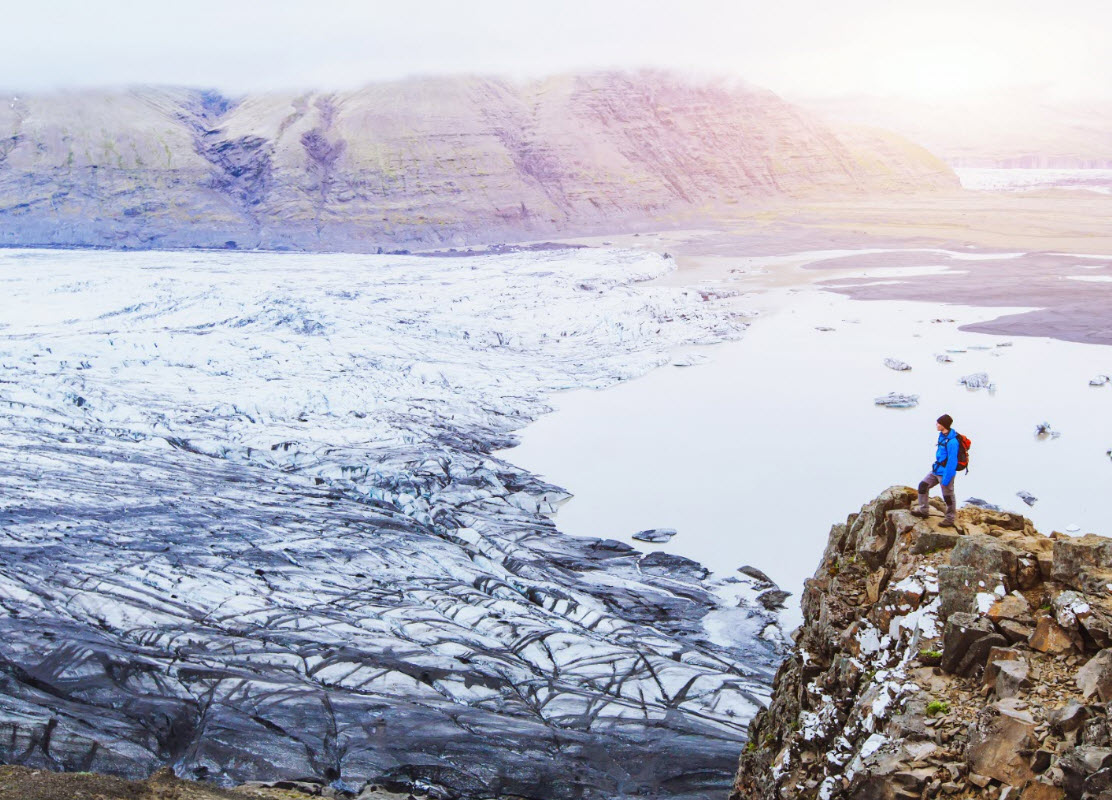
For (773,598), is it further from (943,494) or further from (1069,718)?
(1069,718)

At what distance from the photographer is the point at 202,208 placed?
5216 cm

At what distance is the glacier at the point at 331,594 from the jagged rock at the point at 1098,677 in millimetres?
4156

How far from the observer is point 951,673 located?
5.43 m

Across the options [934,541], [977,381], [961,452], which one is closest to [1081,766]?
[934,541]

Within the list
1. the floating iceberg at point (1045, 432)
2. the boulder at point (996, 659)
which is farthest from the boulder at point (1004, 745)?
the floating iceberg at point (1045, 432)

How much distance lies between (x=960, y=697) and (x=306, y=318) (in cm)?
2293

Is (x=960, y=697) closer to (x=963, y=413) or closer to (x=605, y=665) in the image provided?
(x=605, y=665)

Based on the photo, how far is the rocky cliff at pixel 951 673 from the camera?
4.59 m

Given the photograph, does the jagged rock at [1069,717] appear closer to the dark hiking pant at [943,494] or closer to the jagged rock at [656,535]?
the dark hiking pant at [943,494]

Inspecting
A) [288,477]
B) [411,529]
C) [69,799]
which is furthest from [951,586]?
[288,477]

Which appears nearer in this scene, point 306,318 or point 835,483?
point 835,483

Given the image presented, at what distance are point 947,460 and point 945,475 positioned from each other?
0.11 metres

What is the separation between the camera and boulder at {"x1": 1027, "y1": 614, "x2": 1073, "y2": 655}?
16.7 ft

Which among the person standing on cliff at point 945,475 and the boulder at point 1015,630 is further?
the person standing on cliff at point 945,475
